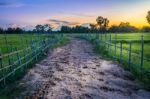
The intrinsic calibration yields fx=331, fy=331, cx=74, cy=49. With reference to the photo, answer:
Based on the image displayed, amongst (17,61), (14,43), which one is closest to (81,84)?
(17,61)

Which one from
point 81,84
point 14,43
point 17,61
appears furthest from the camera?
point 14,43

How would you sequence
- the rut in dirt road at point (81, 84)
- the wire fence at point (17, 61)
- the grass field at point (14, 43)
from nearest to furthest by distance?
the rut in dirt road at point (81, 84) → the wire fence at point (17, 61) → the grass field at point (14, 43)

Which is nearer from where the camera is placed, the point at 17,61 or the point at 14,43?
the point at 17,61

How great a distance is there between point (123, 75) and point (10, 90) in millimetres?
5944

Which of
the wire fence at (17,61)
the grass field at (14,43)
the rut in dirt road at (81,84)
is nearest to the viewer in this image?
the rut in dirt road at (81,84)

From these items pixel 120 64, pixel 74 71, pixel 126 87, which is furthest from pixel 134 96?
pixel 120 64

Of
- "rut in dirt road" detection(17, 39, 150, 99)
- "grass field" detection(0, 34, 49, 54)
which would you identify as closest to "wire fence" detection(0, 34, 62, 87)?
"rut in dirt road" detection(17, 39, 150, 99)

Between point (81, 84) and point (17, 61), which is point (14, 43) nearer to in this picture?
point (17, 61)

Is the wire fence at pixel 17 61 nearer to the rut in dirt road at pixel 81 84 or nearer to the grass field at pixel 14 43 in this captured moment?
the rut in dirt road at pixel 81 84

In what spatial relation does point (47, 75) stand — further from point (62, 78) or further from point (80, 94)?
point (80, 94)

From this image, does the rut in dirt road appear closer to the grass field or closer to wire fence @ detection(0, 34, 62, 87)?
wire fence @ detection(0, 34, 62, 87)

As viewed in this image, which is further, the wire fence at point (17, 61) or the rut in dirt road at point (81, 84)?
the wire fence at point (17, 61)

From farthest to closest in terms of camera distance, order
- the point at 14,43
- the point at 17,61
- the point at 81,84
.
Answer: the point at 14,43 → the point at 17,61 → the point at 81,84

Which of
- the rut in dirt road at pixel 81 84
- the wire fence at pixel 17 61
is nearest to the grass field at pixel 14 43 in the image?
the wire fence at pixel 17 61
